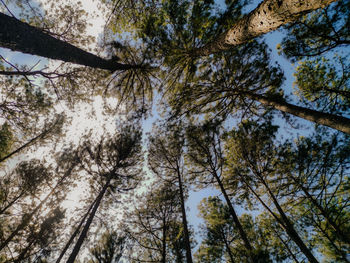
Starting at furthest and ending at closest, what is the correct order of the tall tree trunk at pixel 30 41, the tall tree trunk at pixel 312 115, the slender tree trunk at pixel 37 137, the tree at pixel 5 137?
1. the slender tree trunk at pixel 37 137
2. the tree at pixel 5 137
3. the tall tree trunk at pixel 312 115
4. the tall tree trunk at pixel 30 41

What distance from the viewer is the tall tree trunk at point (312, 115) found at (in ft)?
8.90

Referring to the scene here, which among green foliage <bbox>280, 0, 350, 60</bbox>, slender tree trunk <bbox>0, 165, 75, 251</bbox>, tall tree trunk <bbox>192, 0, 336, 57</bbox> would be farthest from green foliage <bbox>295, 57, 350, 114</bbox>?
slender tree trunk <bbox>0, 165, 75, 251</bbox>

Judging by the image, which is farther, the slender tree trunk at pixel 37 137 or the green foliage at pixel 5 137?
the slender tree trunk at pixel 37 137

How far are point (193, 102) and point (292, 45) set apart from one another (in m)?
3.98

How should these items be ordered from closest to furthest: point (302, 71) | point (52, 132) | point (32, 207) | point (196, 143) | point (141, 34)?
1. point (141, 34)
2. point (302, 71)
3. point (196, 143)
4. point (32, 207)
5. point (52, 132)

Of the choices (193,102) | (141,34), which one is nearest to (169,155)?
(193,102)

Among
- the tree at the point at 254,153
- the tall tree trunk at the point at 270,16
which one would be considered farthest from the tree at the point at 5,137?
the tree at the point at 254,153

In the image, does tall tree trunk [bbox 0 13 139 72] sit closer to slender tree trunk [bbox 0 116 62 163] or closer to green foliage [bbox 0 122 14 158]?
green foliage [bbox 0 122 14 158]

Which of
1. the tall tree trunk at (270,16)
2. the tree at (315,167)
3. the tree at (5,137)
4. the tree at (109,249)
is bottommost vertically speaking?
the tree at (109,249)

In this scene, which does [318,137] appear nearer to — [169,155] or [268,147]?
[268,147]

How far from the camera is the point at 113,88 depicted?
6227 mm

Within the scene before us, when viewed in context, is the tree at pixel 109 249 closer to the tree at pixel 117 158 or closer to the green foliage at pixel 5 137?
the tree at pixel 117 158

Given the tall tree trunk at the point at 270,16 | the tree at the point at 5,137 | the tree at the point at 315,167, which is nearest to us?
the tall tree trunk at the point at 270,16

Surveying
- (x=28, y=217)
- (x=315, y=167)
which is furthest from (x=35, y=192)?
(x=315, y=167)
